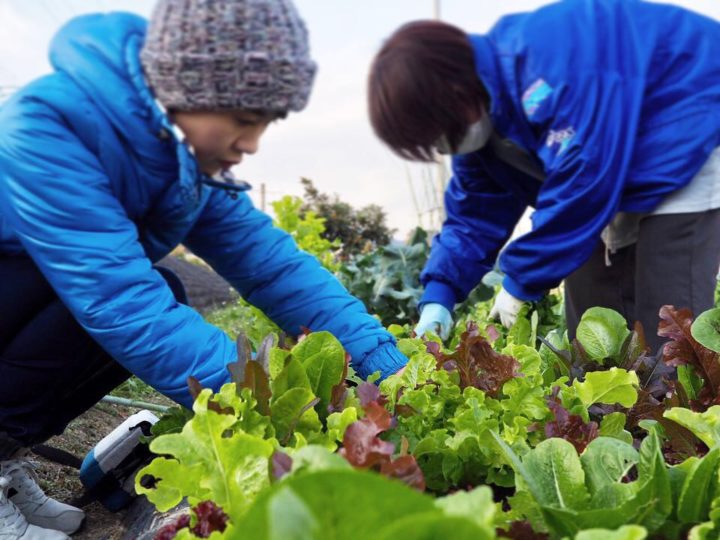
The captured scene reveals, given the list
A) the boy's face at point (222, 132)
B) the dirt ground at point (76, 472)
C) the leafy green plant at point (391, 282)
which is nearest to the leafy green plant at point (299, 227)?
the leafy green plant at point (391, 282)

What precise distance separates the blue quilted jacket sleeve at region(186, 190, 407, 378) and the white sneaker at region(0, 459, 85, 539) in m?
0.74

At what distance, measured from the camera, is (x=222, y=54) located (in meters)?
1.30

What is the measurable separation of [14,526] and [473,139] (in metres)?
1.65

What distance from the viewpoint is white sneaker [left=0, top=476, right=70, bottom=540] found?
156 cm

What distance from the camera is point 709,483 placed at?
0.74m

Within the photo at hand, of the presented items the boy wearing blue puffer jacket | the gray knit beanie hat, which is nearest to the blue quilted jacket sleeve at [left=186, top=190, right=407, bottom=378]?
the boy wearing blue puffer jacket

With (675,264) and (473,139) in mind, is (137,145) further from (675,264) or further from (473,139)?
(675,264)

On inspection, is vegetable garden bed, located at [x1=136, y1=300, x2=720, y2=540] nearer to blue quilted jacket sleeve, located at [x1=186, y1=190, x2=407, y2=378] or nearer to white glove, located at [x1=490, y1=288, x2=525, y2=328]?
blue quilted jacket sleeve, located at [x1=186, y1=190, x2=407, y2=378]

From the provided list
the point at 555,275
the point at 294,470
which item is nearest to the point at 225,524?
the point at 294,470

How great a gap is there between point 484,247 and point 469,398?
5.37ft

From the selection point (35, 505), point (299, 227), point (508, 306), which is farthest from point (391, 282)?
point (35, 505)

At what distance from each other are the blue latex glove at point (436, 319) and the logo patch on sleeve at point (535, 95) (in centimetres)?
80

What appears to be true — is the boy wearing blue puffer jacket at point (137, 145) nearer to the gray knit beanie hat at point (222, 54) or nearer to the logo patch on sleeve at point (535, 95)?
the gray knit beanie hat at point (222, 54)

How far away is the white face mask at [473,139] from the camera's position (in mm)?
2129
